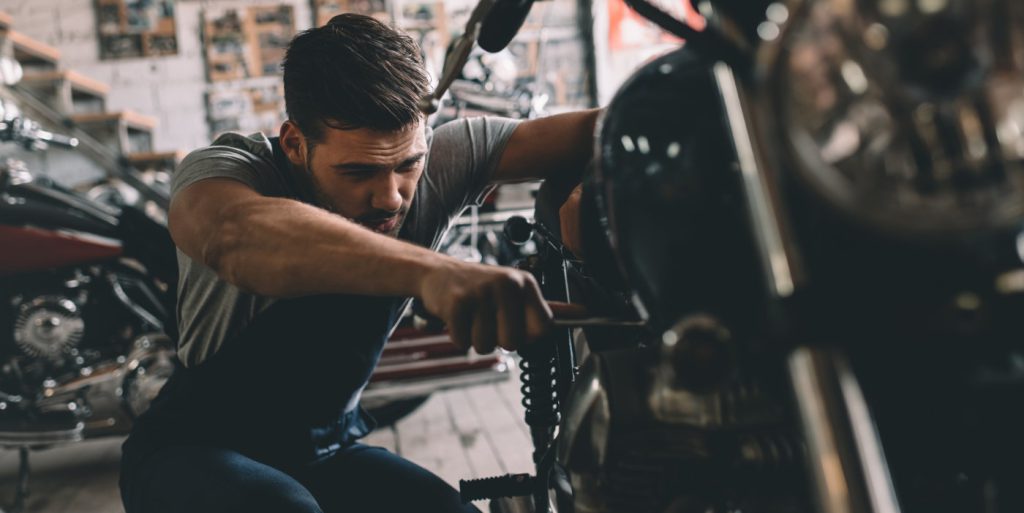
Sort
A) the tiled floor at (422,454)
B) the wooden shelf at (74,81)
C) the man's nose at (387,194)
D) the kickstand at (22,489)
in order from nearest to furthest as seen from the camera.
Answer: the man's nose at (387,194)
the kickstand at (22,489)
the tiled floor at (422,454)
the wooden shelf at (74,81)

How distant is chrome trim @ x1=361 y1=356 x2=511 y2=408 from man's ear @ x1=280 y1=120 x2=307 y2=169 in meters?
1.56

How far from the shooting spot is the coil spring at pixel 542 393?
0.99 metres

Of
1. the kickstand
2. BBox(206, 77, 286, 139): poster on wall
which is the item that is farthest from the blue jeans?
BBox(206, 77, 286, 139): poster on wall

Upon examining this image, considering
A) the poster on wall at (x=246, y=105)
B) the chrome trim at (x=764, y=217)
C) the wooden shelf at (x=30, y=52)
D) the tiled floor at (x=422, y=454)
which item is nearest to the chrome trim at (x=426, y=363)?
the tiled floor at (x=422, y=454)

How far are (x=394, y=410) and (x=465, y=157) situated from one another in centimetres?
145

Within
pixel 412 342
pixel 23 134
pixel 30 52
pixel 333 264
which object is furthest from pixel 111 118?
pixel 333 264

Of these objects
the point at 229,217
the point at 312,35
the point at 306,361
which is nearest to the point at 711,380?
the point at 229,217

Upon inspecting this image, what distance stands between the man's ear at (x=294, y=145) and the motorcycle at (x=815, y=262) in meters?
0.65

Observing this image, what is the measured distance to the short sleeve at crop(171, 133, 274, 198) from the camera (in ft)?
3.18

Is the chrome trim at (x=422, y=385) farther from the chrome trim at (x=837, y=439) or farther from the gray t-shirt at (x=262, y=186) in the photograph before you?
the chrome trim at (x=837, y=439)

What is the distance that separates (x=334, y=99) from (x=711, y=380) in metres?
0.82

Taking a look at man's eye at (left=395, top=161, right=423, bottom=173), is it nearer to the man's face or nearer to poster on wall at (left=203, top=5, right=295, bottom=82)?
the man's face

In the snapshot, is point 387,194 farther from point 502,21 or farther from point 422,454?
point 422,454

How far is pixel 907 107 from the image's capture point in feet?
1.27
